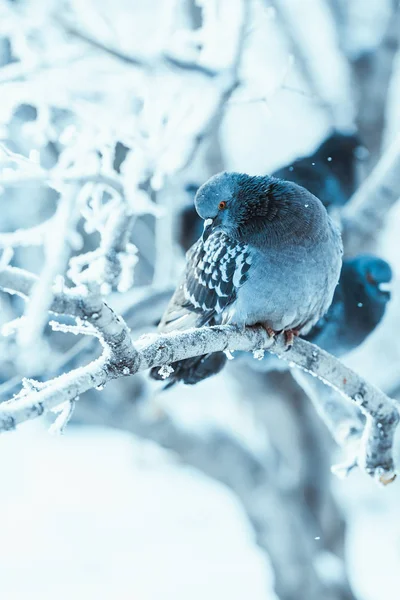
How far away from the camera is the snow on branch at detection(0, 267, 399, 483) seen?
135 centimetres

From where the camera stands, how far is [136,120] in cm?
296

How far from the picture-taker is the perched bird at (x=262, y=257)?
2.34 meters

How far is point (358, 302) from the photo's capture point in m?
2.87

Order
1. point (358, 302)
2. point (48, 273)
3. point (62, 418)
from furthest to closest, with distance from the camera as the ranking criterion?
point (358, 302)
point (62, 418)
point (48, 273)

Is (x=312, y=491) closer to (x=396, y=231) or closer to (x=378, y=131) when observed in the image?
(x=396, y=231)

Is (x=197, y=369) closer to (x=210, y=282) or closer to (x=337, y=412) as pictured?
(x=210, y=282)

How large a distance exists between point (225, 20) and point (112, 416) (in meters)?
2.82

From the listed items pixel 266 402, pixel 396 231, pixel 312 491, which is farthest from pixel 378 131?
pixel 312 491

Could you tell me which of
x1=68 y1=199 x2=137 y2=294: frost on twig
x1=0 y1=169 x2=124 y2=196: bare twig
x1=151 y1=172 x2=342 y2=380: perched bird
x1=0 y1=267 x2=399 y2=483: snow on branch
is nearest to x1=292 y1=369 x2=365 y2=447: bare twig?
x1=0 y1=267 x2=399 y2=483: snow on branch

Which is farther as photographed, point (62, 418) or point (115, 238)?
point (115, 238)

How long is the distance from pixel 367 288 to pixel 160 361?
152 cm

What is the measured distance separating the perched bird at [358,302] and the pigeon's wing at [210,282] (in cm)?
62

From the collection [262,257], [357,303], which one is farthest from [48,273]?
[357,303]

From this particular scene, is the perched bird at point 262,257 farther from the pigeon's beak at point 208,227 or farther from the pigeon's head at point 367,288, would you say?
the pigeon's head at point 367,288
